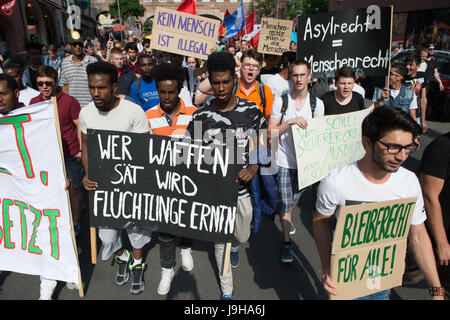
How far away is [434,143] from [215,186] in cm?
147

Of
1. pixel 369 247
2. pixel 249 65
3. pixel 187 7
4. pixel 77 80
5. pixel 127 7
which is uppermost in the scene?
pixel 127 7

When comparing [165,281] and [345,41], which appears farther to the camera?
[345,41]

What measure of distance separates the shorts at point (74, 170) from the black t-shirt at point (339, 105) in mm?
2803

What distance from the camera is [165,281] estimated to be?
9.39ft

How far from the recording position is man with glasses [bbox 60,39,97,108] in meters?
5.09

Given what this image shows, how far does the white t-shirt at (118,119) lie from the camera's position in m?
2.67

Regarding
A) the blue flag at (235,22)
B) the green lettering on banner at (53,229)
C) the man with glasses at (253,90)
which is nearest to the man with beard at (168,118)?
the man with glasses at (253,90)

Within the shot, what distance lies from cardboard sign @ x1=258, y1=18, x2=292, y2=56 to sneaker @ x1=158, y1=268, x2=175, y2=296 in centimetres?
560

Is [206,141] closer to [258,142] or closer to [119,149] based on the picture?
[258,142]

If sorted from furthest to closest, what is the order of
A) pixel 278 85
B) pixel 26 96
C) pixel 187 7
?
pixel 187 7, pixel 278 85, pixel 26 96

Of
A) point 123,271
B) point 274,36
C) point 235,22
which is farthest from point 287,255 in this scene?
point 235,22

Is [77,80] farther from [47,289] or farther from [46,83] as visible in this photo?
[47,289]

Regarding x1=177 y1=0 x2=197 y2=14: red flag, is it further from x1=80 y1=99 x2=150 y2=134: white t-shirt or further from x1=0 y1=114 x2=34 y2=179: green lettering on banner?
x1=0 y1=114 x2=34 y2=179: green lettering on banner

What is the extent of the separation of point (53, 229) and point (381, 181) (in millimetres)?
2434
